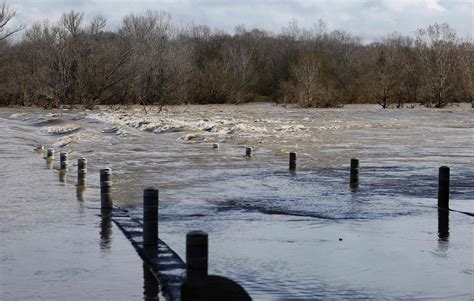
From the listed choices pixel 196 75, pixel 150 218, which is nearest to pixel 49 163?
pixel 150 218

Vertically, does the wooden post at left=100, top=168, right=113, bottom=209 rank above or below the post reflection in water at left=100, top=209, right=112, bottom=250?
above

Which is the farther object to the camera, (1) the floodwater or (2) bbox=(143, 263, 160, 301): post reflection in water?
(1) the floodwater

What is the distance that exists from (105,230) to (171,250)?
2026mm

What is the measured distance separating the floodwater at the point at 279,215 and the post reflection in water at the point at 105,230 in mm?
137

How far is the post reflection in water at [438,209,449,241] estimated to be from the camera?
11.9 m

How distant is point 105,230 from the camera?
39.5 feet

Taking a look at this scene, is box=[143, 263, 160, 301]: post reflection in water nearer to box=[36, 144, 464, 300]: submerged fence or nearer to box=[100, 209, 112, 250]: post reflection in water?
box=[36, 144, 464, 300]: submerged fence

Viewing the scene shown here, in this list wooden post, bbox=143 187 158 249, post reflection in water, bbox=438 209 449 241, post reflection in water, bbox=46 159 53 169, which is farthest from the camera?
post reflection in water, bbox=46 159 53 169

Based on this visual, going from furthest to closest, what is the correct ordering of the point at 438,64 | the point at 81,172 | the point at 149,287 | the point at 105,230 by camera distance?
the point at 438,64, the point at 81,172, the point at 105,230, the point at 149,287

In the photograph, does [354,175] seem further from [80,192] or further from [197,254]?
[197,254]

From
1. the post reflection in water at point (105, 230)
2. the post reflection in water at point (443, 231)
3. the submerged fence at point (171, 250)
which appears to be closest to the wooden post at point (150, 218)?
the submerged fence at point (171, 250)

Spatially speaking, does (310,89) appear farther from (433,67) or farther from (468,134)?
(468,134)

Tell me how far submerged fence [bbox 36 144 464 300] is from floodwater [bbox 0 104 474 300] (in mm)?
237

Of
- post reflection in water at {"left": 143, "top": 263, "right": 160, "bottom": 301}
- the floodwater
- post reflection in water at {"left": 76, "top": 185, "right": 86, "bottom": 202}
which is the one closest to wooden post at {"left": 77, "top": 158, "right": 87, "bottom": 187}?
post reflection in water at {"left": 76, "top": 185, "right": 86, "bottom": 202}
